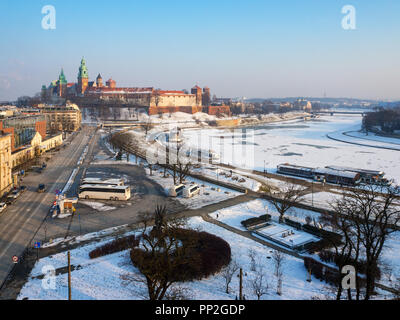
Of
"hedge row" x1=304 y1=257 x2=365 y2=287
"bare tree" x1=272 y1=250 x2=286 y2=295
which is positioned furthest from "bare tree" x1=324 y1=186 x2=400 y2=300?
"bare tree" x1=272 y1=250 x2=286 y2=295

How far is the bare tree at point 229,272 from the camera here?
34.3ft

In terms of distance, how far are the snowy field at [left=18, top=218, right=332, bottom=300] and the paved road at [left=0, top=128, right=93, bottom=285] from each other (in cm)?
168

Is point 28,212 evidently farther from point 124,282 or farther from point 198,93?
point 198,93

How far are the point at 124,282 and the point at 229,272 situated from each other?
3.64m

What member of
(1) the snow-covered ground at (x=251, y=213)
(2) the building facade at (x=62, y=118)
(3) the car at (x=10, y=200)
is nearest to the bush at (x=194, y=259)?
(1) the snow-covered ground at (x=251, y=213)

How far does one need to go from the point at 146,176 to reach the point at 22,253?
14628mm

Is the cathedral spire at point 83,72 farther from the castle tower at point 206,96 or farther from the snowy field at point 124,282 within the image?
the snowy field at point 124,282

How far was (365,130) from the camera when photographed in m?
67.0

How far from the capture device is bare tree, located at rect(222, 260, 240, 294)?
34.3 feet

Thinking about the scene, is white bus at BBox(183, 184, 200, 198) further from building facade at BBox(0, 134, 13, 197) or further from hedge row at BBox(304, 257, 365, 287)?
building facade at BBox(0, 134, 13, 197)

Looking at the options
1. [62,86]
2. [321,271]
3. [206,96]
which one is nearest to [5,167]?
[321,271]

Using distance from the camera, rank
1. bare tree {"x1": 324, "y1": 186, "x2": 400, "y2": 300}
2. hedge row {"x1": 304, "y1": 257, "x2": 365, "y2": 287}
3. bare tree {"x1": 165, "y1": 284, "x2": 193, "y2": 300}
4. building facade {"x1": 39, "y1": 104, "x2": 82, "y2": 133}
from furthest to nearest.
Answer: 1. building facade {"x1": 39, "y1": 104, "x2": 82, "y2": 133}
2. hedge row {"x1": 304, "y1": 257, "x2": 365, "y2": 287}
3. bare tree {"x1": 165, "y1": 284, "x2": 193, "y2": 300}
4. bare tree {"x1": 324, "y1": 186, "x2": 400, "y2": 300}

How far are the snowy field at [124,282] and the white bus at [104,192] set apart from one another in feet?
21.7

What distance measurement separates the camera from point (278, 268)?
39.2 ft
